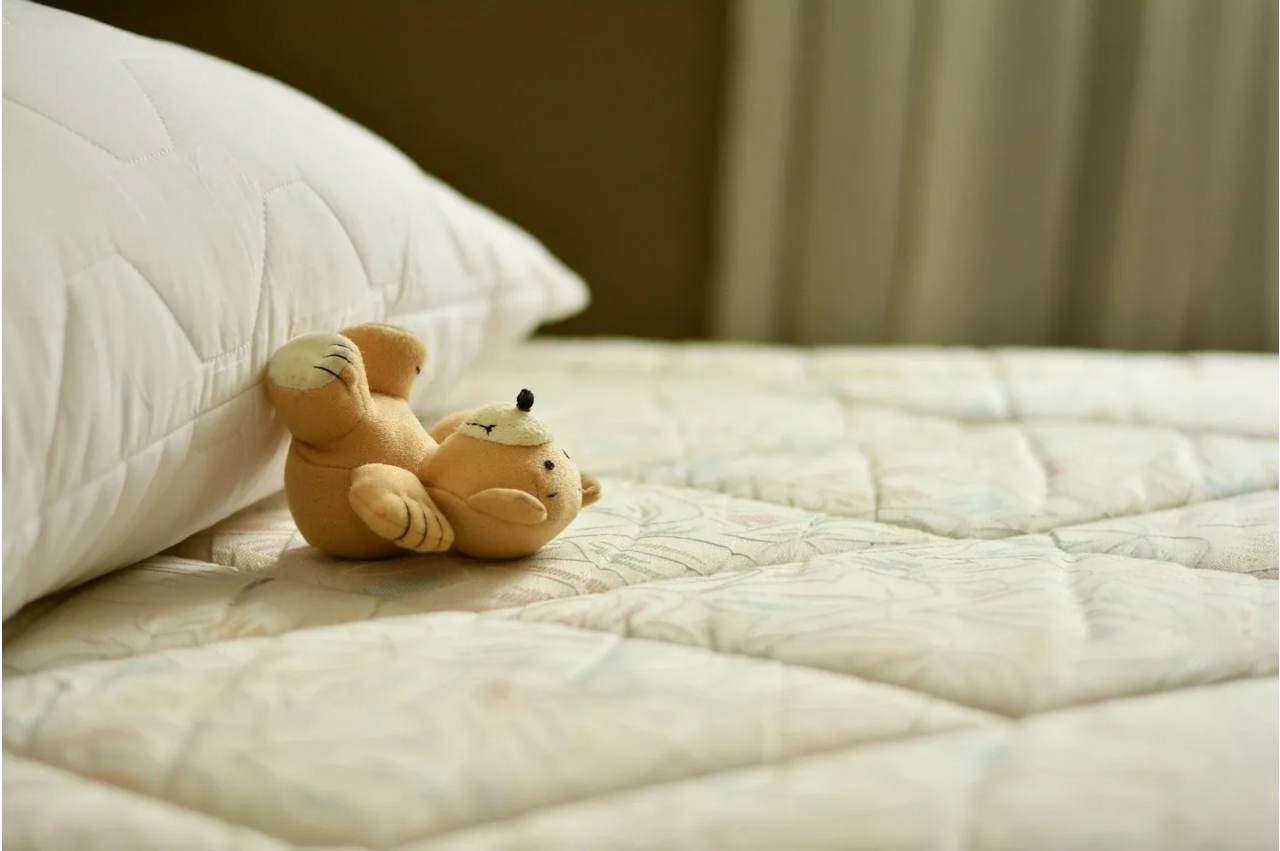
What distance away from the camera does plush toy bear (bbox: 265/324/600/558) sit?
616mm

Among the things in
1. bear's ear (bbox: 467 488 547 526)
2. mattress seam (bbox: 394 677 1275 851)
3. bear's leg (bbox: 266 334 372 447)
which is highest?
bear's leg (bbox: 266 334 372 447)

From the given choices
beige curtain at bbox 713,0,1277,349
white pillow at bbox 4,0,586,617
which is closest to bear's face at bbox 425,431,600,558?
white pillow at bbox 4,0,586,617

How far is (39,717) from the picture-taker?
470 millimetres

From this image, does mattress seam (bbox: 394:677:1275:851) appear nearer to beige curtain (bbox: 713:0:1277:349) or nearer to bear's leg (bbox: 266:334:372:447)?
bear's leg (bbox: 266:334:372:447)

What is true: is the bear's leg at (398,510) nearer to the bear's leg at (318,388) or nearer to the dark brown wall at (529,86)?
the bear's leg at (318,388)

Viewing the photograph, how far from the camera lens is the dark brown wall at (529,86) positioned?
1.94 metres

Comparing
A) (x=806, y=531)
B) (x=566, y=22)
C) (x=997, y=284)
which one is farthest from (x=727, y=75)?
(x=806, y=531)

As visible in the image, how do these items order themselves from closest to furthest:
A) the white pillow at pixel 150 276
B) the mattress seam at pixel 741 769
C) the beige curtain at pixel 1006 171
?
the mattress seam at pixel 741 769 → the white pillow at pixel 150 276 → the beige curtain at pixel 1006 171

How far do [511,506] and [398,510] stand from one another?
6 cm

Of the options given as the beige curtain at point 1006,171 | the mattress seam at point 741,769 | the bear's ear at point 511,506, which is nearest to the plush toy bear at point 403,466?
the bear's ear at point 511,506

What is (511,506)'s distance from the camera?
1.98 feet

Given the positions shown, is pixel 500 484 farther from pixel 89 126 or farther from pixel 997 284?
pixel 997 284

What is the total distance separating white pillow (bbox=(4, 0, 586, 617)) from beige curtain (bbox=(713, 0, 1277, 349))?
3.90 feet

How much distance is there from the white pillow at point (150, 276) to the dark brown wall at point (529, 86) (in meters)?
1.16
